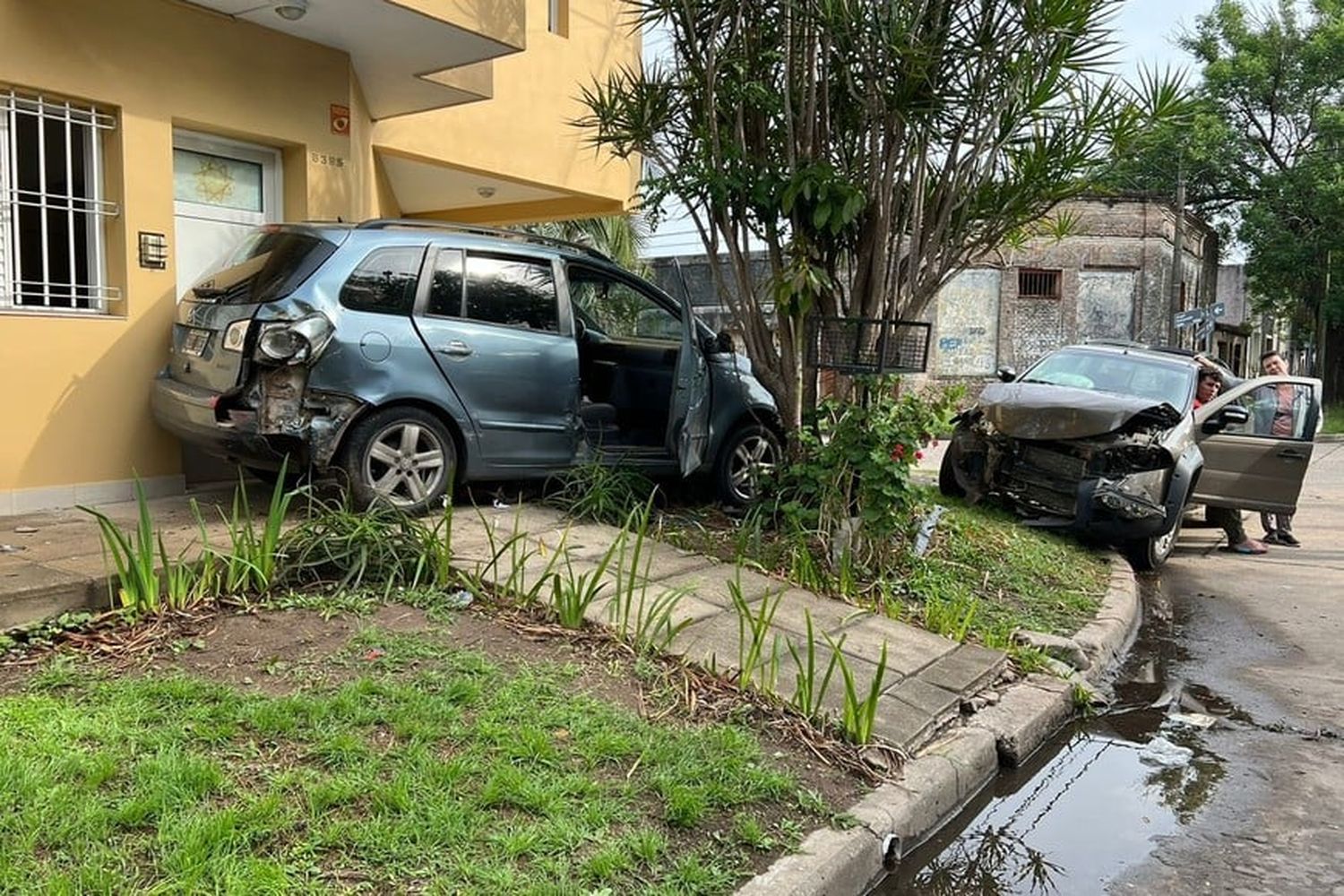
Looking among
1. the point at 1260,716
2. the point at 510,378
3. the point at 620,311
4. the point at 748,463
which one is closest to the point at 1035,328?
the point at 748,463

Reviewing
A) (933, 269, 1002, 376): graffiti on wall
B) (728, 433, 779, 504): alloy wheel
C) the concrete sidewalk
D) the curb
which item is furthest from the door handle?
(933, 269, 1002, 376): graffiti on wall

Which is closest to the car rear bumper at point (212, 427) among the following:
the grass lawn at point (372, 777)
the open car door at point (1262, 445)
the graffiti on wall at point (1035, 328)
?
the grass lawn at point (372, 777)

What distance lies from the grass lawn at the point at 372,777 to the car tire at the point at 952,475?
550 cm

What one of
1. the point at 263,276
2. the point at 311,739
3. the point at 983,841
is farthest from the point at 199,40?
the point at 983,841

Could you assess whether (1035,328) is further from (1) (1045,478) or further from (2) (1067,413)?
(2) (1067,413)

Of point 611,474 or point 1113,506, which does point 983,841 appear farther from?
point 1113,506

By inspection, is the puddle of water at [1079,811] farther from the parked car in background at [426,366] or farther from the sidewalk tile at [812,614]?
the parked car in background at [426,366]

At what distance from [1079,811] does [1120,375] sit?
6.23 meters

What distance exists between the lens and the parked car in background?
18.0 ft

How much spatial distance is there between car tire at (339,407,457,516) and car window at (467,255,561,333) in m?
0.81

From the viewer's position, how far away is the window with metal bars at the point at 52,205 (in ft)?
19.5

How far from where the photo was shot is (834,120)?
22.5 ft

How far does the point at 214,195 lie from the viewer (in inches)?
280

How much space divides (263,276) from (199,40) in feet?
6.85
